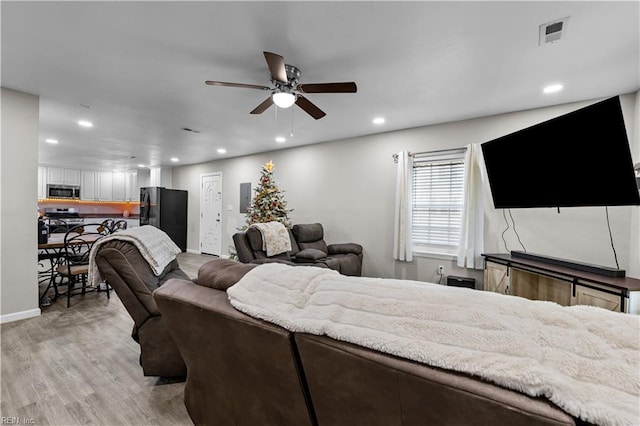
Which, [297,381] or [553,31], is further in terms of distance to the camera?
[553,31]

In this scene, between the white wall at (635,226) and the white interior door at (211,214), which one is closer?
the white wall at (635,226)

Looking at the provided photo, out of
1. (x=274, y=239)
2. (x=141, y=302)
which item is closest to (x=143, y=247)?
(x=141, y=302)

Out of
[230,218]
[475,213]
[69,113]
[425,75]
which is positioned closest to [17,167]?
[69,113]

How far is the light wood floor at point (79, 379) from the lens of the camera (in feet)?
5.54

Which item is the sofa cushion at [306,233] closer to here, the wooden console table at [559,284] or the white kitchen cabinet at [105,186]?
the wooden console table at [559,284]

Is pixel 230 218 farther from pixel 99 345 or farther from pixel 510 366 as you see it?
pixel 510 366

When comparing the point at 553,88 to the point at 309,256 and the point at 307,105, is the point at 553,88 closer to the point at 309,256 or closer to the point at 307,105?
the point at 307,105

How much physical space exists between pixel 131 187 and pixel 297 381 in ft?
33.1

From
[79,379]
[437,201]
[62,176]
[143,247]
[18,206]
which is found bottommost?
[79,379]

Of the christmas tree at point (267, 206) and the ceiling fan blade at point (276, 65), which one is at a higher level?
the ceiling fan blade at point (276, 65)

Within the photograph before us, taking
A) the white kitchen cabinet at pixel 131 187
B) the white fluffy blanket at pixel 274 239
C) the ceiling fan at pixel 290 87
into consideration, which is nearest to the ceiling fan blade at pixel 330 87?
the ceiling fan at pixel 290 87

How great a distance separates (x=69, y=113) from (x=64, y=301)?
8.25 ft

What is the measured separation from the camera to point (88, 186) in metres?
8.66

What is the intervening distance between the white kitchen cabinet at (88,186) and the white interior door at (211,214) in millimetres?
4121
